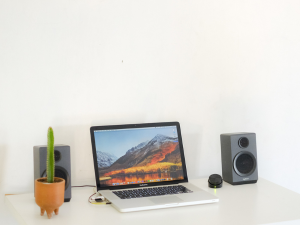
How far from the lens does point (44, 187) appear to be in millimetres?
977

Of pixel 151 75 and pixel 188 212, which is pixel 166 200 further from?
pixel 151 75

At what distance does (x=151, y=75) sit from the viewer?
4.91 ft

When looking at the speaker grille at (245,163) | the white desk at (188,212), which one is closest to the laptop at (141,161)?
the white desk at (188,212)

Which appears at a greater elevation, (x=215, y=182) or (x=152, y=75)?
(x=152, y=75)

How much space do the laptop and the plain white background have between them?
0.11 metres

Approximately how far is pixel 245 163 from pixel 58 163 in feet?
2.57

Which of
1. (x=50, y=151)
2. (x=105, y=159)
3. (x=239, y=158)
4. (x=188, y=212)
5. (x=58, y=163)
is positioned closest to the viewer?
(x=50, y=151)

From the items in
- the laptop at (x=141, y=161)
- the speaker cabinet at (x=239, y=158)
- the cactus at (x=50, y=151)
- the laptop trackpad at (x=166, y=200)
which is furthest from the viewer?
the speaker cabinet at (x=239, y=158)

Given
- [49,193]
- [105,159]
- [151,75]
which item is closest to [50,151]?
[49,193]

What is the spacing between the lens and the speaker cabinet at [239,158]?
140 centimetres

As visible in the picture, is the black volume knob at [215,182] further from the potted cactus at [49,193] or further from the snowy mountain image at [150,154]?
the potted cactus at [49,193]

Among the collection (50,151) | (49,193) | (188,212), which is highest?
(50,151)

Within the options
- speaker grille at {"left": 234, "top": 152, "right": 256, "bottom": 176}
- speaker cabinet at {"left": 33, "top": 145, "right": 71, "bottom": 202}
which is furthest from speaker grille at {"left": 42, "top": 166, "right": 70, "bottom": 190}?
speaker grille at {"left": 234, "top": 152, "right": 256, "bottom": 176}

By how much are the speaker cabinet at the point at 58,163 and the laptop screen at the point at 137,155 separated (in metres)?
0.14
